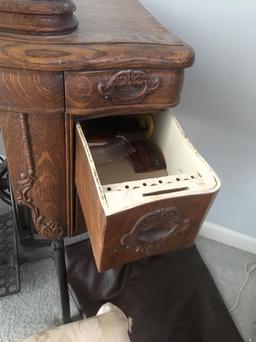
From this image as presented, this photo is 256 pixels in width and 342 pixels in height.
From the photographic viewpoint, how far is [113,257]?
0.56 m

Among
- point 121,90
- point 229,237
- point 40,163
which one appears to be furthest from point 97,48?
point 229,237

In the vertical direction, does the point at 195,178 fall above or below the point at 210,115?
above

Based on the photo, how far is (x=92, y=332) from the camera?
2.06 feet

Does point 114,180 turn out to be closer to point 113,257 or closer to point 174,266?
point 113,257

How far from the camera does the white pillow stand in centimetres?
62

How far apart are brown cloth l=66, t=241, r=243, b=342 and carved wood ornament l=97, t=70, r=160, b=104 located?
70 centimetres

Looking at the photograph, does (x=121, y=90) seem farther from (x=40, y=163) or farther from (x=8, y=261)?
(x=8, y=261)

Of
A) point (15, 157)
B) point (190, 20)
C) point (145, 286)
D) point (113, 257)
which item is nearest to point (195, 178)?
point (113, 257)

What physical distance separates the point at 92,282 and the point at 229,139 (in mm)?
612

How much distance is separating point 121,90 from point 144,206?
0.60ft

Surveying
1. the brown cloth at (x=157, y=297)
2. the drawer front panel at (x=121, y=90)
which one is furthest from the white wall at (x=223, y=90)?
the drawer front panel at (x=121, y=90)

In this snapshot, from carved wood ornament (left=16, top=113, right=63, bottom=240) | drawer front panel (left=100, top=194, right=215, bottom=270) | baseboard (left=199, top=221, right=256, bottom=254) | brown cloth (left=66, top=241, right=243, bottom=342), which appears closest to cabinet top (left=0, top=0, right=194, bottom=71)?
carved wood ornament (left=16, top=113, right=63, bottom=240)

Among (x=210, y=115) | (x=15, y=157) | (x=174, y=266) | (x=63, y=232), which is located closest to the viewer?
(x=15, y=157)

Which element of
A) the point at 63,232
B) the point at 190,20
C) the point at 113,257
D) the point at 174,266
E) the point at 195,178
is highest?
the point at 190,20
